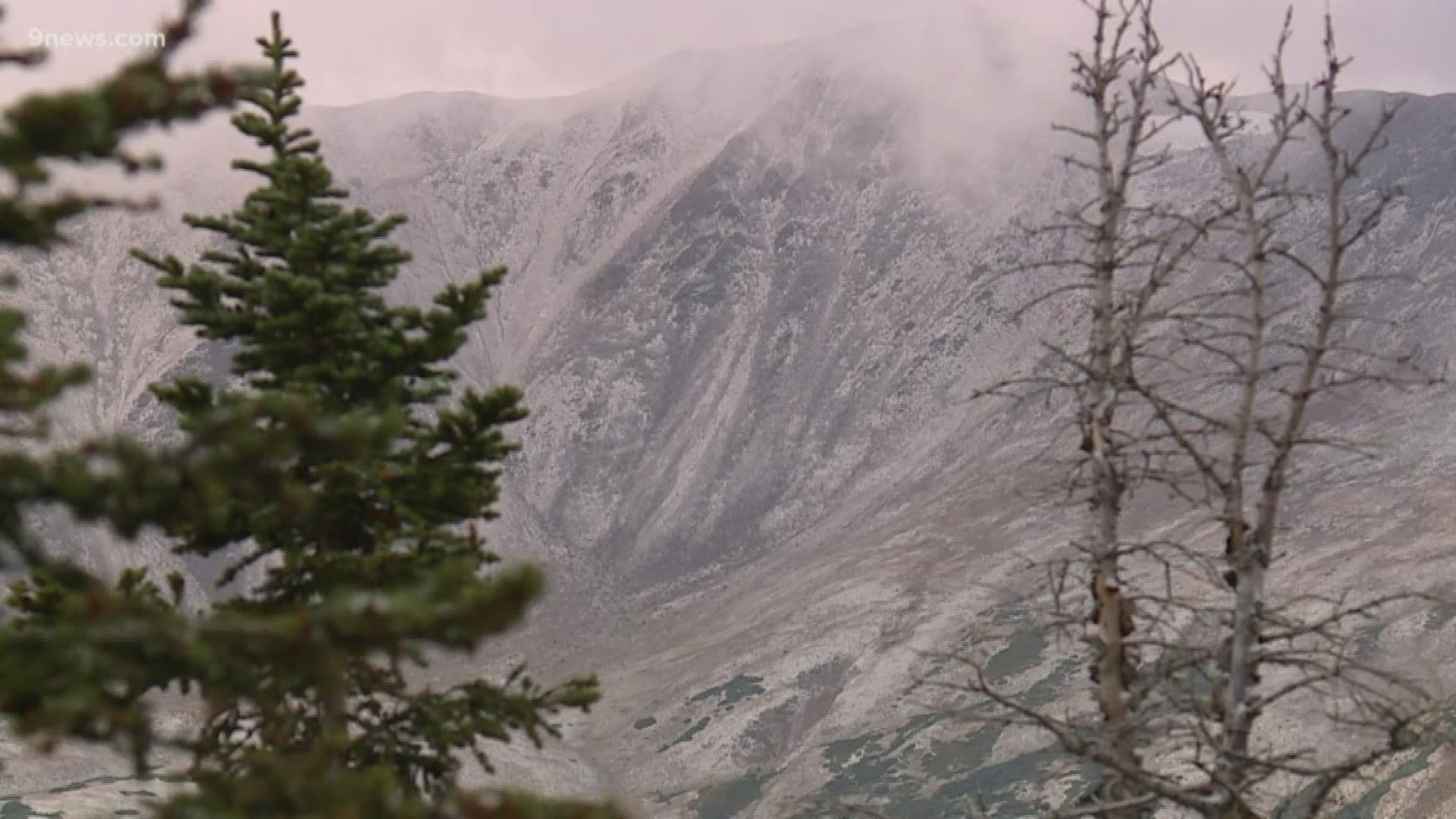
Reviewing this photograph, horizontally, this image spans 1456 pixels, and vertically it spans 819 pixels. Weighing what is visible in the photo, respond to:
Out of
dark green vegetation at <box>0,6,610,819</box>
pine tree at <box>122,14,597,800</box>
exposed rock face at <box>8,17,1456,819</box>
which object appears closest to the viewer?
dark green vegetation at <box>0,6,610,819</box>

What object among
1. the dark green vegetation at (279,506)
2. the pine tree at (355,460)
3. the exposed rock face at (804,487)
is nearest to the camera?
the dark green vegetation at (279,506)

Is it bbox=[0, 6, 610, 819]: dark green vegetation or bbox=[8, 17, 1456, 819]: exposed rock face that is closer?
bbox=[0, 6, 610, 819]: dark green vegetation

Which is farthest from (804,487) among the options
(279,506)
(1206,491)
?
(279,506)

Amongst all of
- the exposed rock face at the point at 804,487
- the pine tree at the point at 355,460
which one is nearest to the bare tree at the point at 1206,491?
the pine tree at the point at 355,460

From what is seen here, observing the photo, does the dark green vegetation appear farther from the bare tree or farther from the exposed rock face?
the exposed rock face

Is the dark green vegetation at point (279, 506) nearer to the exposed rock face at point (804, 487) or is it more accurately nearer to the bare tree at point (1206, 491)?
the bare tree at point (1206, 491)

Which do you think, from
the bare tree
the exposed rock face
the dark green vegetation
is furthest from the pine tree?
the exposed rock face

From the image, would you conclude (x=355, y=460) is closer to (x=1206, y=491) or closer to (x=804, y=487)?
(x=1206, y=491)

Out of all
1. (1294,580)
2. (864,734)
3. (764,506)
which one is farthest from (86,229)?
(1294,580)

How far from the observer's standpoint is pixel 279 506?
10359 mm

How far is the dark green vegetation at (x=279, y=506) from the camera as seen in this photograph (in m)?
5.79

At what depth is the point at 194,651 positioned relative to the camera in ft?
18.7

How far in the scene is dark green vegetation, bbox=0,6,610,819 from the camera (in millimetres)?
5793

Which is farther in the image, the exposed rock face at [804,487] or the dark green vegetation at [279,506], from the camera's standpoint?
the exposed rock face at [804,487]
